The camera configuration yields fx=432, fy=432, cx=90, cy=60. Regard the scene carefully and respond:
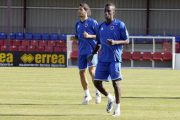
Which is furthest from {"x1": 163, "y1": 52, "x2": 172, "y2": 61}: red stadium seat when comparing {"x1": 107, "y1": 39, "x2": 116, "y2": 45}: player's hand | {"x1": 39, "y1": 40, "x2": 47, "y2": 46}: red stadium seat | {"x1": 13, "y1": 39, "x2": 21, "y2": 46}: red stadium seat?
{"x1": 107, "y1": 39, "x2": 116, "y2": 45}: player's hand

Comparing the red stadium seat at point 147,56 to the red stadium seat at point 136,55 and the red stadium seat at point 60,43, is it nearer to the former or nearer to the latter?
the red stadium seat at point 136,55

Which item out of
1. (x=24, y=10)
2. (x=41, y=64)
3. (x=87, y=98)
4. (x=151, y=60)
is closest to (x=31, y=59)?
(x=41, y=64)

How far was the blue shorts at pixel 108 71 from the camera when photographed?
8.13 metres

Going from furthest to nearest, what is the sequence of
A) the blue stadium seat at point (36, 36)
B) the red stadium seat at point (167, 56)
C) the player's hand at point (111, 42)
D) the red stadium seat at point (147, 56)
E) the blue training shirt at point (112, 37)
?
1. the blue stadium seat at point (36, 36)
2. the red stadium seat at point (147, 56)
3. the red stadium seat at point (167, 56)
4. the blue training shirt at point (112, 37)
5. the player's hand at point (111, 42)

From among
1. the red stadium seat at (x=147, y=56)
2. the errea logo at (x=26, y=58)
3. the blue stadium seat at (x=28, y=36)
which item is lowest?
the errea logo at (x=26, y=58)

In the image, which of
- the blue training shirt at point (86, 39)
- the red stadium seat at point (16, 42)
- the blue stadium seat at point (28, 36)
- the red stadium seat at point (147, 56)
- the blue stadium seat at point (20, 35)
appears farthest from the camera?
the blue stadium seat at point (20, 35)

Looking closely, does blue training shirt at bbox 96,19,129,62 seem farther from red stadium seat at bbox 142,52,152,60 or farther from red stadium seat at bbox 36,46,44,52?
red stadium seat at bbox 36,46,44,52

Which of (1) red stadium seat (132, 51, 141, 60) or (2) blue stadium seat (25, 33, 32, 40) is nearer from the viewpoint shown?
(1) red stadium seat (132, 51, 141, 60)

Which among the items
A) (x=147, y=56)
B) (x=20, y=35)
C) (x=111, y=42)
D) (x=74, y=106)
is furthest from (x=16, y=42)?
(x=111, y=42)

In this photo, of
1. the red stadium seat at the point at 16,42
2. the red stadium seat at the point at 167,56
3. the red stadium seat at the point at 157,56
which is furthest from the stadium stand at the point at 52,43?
the red stadium seat at the point at 167,56

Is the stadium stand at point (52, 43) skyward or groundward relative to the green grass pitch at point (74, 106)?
skyward

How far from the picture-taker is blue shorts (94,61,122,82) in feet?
26.7

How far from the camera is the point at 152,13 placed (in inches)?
1752

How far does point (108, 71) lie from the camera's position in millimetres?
8328
